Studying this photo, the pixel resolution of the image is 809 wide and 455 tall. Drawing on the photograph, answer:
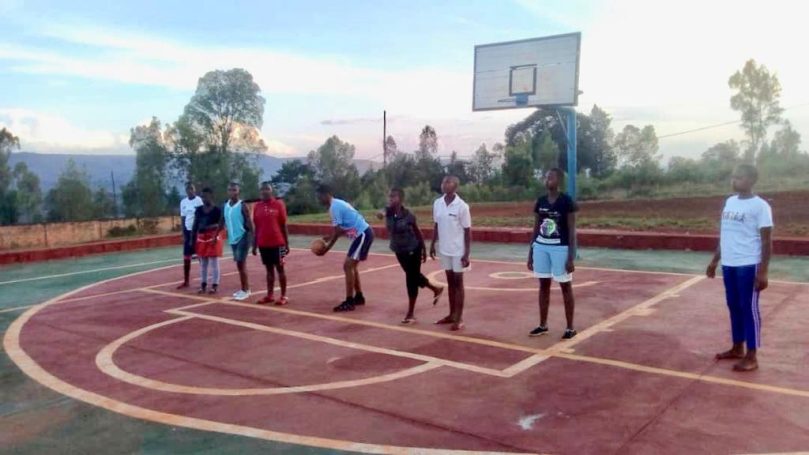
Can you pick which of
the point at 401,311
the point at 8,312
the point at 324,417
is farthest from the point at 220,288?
the point at 324,417

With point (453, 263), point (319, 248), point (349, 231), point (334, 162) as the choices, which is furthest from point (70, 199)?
point (453, 263)

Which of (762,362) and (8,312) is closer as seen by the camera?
(762,362)

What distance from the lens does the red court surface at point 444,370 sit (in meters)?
4.62

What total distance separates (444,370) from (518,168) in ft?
124

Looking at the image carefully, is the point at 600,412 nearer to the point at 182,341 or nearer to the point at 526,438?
the point at 526,438

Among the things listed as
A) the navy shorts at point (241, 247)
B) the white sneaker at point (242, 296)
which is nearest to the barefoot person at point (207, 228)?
the navy shorts at point (241, 247)

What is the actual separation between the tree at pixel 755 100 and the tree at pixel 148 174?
126 feet

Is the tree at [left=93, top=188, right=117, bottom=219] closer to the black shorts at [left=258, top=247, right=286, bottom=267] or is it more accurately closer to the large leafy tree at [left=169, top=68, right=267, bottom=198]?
the large leafy tree at [left=169, top=68, right=267, bottom=198]

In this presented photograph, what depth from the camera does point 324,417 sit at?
4996mm

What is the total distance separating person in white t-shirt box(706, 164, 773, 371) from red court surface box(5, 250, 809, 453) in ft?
1.35

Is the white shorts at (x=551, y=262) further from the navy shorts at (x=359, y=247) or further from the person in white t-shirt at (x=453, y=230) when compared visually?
the navy shorts at (x=359, y=247)

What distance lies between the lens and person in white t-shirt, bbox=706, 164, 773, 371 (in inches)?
223

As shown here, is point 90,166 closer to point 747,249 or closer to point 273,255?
point 273,255

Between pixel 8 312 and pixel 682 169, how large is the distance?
3535cm
